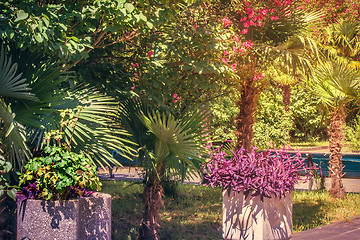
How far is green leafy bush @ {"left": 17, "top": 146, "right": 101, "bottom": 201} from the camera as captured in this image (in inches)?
187

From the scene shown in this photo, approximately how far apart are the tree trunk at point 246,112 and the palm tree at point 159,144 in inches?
117

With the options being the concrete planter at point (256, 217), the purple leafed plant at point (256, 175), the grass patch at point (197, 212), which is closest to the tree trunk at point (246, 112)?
the grass patch at point (197, 212)

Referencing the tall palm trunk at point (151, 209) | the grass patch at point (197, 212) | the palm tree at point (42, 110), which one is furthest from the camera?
the grass patch at point (197, 212)

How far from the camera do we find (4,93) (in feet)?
17.5

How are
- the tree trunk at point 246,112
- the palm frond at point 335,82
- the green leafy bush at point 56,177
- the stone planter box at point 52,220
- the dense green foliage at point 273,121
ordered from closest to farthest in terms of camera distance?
the stone planter box at point 52,220 → the green leafy bush at point 56,177 → the tree trunk at point 246,112 → the palm frond at point 335,82 → the dense green foliage at point 273,121

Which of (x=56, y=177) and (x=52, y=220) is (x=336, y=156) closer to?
(x=56, y=177)

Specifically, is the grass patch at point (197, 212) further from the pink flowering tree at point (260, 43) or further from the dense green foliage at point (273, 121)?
the dense green foliage at point (273, 121)

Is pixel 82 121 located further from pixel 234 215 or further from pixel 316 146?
pixel 316 146

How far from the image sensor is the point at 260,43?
10125 millimetres

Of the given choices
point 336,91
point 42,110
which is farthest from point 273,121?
point 42,110

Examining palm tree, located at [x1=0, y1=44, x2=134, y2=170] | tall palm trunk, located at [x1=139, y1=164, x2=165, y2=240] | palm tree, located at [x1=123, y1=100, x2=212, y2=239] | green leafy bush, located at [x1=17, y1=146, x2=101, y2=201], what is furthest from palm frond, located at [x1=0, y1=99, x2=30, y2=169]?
tall palm trunk, located at [x1=139, y1=164, x2=165, y2=240]

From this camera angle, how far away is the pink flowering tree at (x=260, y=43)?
9156 mm

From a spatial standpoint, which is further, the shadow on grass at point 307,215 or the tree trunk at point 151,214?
the shadow on grass at point 307,215

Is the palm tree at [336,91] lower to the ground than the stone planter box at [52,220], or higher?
higher
